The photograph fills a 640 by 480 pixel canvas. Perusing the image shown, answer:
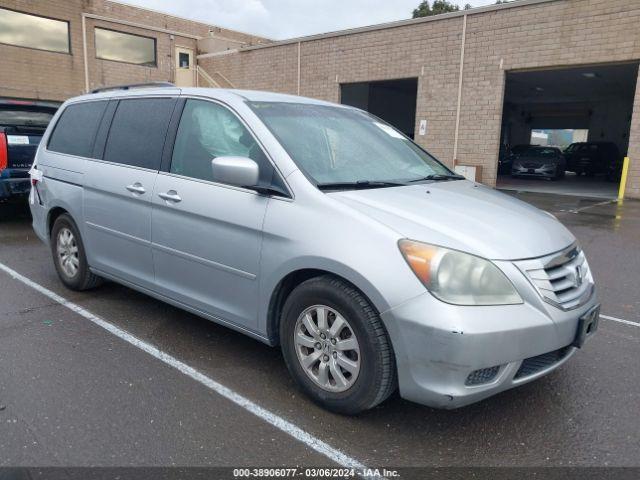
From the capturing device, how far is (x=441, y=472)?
2582 millimetres

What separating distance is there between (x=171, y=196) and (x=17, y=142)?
18.3 feet

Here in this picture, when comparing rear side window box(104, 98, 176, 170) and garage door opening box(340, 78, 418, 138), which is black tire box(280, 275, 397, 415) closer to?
rear side window box(104, 98, 176, 170)

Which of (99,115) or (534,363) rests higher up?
(99,115)

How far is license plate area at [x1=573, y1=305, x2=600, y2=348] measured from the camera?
289cm

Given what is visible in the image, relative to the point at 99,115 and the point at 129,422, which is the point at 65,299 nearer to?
the point at 99,115

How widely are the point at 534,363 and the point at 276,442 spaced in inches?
55.6

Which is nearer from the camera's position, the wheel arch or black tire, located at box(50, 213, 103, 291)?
the wheel arch

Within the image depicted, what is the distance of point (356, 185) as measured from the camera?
3.34 meters

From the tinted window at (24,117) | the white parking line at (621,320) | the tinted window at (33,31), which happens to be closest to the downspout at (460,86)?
the tinted window at (24,117)

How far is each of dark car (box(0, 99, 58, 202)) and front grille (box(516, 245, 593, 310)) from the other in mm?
7674

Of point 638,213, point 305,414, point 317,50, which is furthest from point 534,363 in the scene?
point 317,50

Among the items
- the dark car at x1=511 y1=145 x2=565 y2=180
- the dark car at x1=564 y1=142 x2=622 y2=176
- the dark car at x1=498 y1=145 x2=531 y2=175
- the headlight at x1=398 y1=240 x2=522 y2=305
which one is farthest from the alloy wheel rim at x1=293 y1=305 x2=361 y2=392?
the dark car at x1=564 y1=142 x2=622 y2=176

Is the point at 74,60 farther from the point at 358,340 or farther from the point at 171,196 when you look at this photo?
the point at 358,340

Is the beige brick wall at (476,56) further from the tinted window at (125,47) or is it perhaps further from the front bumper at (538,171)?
the tinted window at (125,47)
